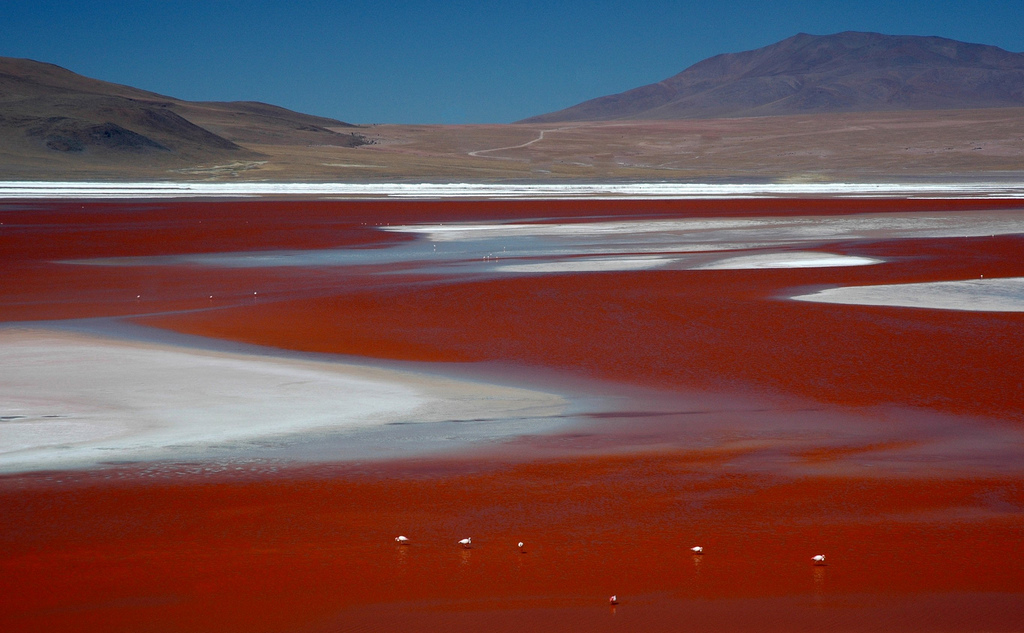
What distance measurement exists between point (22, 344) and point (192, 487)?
5.57 m

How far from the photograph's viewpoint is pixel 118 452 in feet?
24.0

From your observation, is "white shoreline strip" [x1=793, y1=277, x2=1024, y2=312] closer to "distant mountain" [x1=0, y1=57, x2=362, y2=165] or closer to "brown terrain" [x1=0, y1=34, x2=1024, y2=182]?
"brown terrain" [x1=0, y1=34, x2=1024, y2=182]

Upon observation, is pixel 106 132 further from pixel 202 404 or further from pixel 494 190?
pixel 202 404

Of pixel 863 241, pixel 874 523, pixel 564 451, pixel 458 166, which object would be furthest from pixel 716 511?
pixel 458 166

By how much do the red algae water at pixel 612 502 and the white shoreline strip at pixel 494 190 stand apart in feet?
110

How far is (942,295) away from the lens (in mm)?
14922

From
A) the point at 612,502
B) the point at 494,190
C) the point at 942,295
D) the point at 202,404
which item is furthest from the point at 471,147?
the point at 612,502

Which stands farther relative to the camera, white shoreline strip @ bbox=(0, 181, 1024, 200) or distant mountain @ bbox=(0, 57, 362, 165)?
distant mountain @ bbox=(0, 57, 362, 165)

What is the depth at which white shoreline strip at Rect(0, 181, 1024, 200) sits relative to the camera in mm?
46781

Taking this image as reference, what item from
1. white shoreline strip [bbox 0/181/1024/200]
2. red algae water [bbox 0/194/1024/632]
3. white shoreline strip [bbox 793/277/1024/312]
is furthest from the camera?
white shoreline strip [bbox 0/181/1024/200]

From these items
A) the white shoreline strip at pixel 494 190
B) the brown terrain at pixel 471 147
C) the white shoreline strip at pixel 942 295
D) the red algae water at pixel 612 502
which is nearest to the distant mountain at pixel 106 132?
the brown terrain at pixel 471 147

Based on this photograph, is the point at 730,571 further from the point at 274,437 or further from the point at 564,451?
the point at 274,437

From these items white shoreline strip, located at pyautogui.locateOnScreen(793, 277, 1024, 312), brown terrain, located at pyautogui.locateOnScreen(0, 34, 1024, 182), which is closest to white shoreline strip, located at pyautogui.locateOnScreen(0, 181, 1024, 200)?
brown terrain, located at pyautogui.locateOnScreen(0, 34, 1024, 182)

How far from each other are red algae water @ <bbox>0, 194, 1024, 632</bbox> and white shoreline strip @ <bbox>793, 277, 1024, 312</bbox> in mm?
649
